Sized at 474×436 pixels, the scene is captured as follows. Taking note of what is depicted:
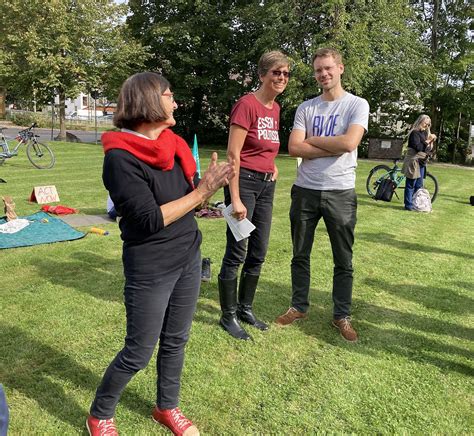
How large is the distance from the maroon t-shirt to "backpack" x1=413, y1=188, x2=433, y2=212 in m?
6.61

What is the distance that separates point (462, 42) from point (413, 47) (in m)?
3.33

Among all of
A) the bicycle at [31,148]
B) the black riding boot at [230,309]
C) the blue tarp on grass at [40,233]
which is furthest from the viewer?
the bicycle at [31,148]

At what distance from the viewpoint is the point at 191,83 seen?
2569cm

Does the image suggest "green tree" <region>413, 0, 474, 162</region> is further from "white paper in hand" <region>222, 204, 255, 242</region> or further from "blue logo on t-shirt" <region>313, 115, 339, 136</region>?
"white paper in hand" <region>222, 204, 255, 242</region>

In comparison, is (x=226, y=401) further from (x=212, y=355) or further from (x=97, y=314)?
(x=97, y=314)

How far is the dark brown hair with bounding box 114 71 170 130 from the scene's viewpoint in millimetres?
1959

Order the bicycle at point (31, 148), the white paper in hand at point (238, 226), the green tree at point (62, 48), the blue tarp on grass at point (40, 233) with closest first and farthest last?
the white paper in hand at point (238, 226)
the blue tarp on grass at point (40, 233)
the bicycle at point (31, 148)
the green tree at point (62, 48)

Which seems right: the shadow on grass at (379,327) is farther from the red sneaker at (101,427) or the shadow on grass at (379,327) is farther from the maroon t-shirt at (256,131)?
the red sneaker at (101,427)

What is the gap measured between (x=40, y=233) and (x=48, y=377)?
12.1ft

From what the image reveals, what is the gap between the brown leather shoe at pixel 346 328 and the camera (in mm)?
3618

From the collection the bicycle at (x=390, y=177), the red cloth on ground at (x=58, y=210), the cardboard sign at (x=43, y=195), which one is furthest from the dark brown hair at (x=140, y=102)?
the bicycle at (x=390, y=177)

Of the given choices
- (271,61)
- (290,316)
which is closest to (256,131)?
(271,61)

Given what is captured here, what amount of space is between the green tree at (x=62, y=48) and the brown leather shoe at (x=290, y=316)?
828 inches

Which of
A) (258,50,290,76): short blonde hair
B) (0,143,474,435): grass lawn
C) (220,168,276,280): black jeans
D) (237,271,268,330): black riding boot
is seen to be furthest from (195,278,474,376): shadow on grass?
(258,50,290,76): short blonde hair
